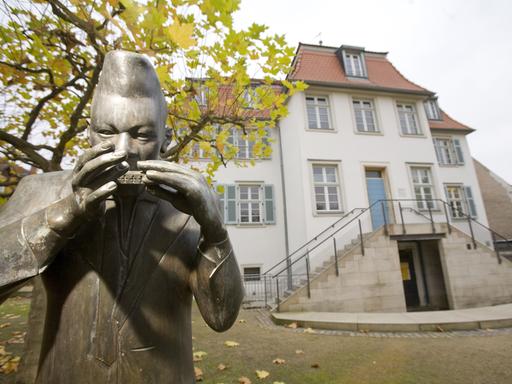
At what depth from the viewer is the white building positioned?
973 cm

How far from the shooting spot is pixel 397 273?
9125mm

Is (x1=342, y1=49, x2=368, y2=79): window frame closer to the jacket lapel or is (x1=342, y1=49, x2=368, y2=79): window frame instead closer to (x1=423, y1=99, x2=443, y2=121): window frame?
(x1=423, y1=99, x2=443, y2=121): window frame

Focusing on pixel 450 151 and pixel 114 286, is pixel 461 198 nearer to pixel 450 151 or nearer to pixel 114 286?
pixel 450 151

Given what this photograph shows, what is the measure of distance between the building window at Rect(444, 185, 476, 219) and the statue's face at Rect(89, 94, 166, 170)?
720 inches

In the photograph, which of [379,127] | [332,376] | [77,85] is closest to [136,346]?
[332,376]

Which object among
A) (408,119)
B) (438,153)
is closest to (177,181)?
(408,119)

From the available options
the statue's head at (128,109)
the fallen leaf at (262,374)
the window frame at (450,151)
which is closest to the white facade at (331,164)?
the window frame at (450,151)

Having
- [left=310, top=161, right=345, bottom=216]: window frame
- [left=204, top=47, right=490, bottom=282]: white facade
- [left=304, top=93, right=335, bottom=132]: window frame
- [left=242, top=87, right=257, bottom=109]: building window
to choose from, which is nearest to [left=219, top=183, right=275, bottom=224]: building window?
Result: [left=204, top=47, right=490, bottom=282]: white facade

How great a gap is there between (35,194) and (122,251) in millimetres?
452

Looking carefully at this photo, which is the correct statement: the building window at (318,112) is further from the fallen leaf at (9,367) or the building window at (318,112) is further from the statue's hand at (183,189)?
the statue's hand at (183,189)

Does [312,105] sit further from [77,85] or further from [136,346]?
[136,346]

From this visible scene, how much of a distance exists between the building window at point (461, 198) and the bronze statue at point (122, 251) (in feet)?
59.5

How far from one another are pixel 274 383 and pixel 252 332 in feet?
9.98

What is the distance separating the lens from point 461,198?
1616 cm
